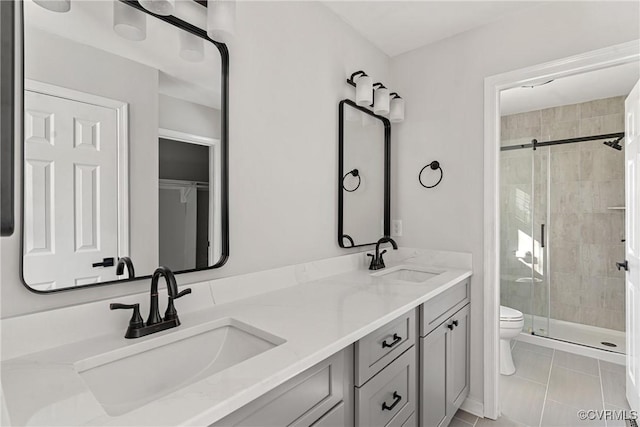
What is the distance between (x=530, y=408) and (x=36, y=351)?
2.51 meters

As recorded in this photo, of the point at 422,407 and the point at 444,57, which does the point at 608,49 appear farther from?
the point at 422,407

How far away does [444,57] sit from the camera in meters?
2.26

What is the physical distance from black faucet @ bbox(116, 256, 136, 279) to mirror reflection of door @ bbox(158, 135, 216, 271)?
0.32 ft

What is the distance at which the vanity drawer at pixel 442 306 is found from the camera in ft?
5.12

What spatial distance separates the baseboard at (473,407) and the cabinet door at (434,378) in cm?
39

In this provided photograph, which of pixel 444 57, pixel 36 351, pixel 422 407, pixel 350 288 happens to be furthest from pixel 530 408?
pixel 36 351

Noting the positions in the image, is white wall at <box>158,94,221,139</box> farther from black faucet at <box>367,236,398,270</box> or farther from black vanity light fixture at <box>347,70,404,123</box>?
black faucet at <box>367,236,398,270</box>

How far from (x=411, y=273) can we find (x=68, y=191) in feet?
6.18

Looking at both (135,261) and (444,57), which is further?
(444,57)

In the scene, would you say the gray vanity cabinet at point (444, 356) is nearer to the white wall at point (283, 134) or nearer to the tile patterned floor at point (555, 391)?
the tile patterned floor at point (555, 391)

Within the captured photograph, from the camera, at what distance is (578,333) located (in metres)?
3.27

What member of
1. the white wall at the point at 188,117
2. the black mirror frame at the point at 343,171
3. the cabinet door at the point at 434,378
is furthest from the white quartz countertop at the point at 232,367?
the white wall at the point at 188,117

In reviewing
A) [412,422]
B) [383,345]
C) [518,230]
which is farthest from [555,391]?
[383,345]

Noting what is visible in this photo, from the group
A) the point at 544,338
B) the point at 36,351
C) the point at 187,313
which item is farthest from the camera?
the point at 544,338
